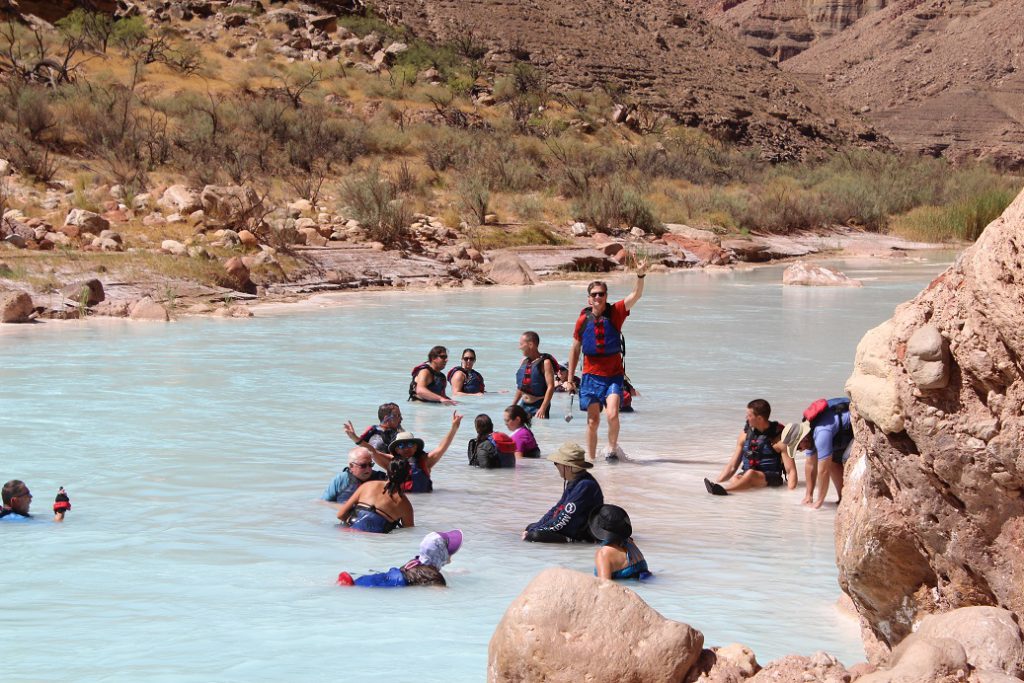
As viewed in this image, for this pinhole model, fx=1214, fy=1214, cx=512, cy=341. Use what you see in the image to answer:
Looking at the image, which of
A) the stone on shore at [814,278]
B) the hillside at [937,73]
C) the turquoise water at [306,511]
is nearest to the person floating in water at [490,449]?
the turquoise water at [306,511]

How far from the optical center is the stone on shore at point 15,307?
16.2 meters

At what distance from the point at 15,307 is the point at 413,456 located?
33.0 feet

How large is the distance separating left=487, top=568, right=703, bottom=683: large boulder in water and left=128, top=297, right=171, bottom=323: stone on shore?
555 inches

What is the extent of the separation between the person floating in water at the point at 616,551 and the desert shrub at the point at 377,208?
19.1 m

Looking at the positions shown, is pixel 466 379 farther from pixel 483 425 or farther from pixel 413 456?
pixel 413 456

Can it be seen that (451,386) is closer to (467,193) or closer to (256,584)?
(256,584)

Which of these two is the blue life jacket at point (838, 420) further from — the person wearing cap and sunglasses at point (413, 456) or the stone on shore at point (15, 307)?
the stone on shore at point (15, 307)

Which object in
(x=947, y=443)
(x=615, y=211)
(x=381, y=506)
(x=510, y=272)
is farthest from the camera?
(x=615, y=211)

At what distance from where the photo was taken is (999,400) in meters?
3.69

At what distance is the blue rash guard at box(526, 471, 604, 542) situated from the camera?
693cm

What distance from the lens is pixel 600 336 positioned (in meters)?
9.05

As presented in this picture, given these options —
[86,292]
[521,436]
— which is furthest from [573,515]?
[86,292]

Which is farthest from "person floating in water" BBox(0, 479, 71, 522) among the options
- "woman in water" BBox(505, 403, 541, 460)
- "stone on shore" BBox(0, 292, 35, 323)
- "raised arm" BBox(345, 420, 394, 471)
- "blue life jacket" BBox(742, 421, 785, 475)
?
"stone on shore" BBox(0, 292, 35, 323)

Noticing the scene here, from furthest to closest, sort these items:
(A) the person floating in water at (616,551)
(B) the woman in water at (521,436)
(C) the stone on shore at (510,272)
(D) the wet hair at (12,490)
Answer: (C) the stone on shore at (510,272) → (B) the woman in water at (521,436) → (D) the wet hair at (12,490) → (A) the person floating in water at (616,551)
